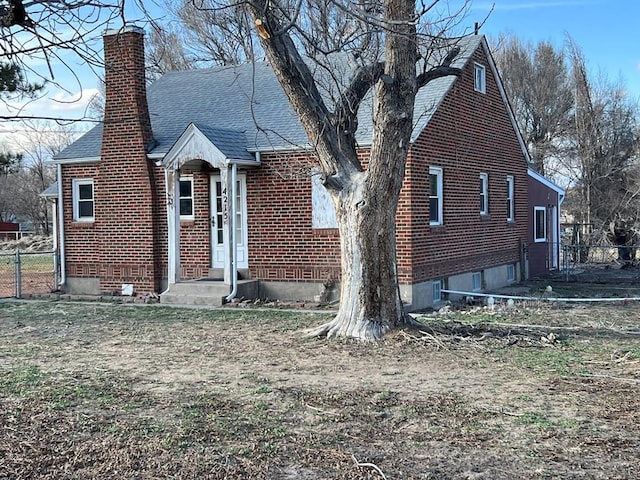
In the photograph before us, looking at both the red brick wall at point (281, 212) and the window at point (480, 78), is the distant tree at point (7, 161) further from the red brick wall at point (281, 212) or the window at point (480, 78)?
the window at point (480, 78)

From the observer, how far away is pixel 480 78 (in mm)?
18422

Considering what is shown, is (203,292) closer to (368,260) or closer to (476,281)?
(368,260)

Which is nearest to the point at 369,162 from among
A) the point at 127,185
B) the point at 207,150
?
the point at 207,150

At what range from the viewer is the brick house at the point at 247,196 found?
15336 millimetres

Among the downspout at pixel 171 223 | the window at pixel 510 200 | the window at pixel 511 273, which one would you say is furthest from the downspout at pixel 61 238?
the window at pixel 510 200

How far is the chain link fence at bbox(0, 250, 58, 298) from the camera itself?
1769 cm

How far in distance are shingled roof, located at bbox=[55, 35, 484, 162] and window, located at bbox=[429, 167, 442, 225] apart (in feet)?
4.72

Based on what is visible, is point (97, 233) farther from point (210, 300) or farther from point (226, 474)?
point (226, 474)

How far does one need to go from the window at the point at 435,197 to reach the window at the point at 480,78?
3181 millimetres

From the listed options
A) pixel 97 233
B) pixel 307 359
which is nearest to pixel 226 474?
pixel 307 359

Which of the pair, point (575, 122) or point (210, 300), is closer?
point (210, 300)

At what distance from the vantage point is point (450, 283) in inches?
650

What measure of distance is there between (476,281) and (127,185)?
8.75 metres

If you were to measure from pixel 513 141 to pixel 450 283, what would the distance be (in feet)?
20.0
